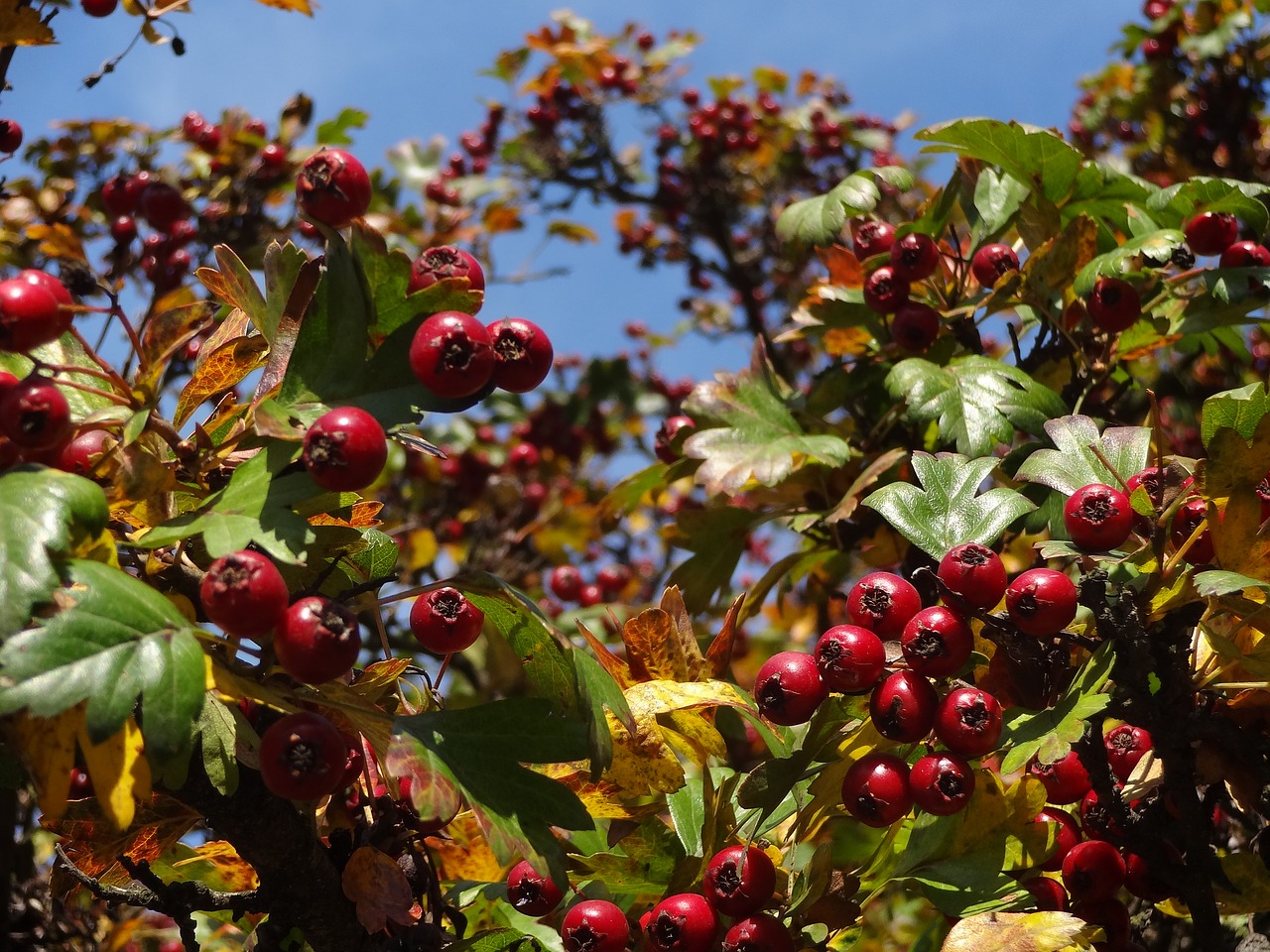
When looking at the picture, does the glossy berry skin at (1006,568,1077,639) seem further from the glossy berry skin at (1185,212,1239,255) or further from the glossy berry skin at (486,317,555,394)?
the glossy berry skin at (1185,212,1239,255)

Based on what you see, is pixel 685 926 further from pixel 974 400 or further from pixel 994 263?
pixel 994 263

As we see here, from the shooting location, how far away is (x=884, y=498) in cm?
173

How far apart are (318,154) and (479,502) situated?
3.95m

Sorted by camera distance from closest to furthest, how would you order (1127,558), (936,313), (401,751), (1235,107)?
(401,751)
(1127,558)
(936,313)
(1235,107)

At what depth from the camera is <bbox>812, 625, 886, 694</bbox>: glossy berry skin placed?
1.55 meters

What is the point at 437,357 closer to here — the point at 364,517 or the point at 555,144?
the point at 364,517

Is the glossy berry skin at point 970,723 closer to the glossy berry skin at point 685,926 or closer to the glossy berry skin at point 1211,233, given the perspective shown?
the glossy berry skin at point 685,926

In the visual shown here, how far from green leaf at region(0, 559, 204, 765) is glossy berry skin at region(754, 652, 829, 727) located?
778mm

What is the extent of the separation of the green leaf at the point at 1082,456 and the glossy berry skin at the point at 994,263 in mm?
636

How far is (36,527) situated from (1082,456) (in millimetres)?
1462

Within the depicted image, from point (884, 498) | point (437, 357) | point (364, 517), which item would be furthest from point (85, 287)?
point (884, 498)

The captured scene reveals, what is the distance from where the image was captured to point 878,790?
1.51m

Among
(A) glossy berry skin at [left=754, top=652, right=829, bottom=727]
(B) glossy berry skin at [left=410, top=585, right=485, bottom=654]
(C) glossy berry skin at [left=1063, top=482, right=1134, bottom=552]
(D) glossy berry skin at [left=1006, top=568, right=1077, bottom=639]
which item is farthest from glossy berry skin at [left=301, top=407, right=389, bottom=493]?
(C) glossy berry skin at [left=1063, top=482, right=1134, bottom=552]

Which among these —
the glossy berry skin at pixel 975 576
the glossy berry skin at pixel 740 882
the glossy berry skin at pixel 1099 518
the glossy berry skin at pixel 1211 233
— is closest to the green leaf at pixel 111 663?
the glossy berry skin at pixel 740 882
